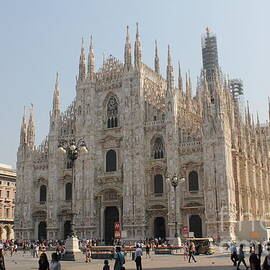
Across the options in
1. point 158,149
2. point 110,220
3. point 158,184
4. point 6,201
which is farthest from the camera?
point 6,201

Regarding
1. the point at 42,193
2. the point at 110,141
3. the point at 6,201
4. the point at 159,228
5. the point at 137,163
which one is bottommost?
the point at 159,228

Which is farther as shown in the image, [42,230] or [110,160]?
[42,230]

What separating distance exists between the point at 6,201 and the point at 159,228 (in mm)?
33818

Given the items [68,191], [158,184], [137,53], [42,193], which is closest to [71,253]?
[158,184]

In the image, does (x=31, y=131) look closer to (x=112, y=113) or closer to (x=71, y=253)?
(x=112, y=113)

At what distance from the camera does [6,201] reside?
70.5 meters

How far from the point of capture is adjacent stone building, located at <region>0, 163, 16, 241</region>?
226ft

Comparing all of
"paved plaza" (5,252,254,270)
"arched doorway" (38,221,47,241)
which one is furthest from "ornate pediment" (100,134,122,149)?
"paved plaza" (5,252,254,270)

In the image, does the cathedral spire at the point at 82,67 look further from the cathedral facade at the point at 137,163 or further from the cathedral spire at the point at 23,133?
the cathedral spire at the point at 23,133

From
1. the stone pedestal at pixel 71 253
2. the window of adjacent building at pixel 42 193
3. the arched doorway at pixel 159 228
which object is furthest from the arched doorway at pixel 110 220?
the stone pedestal at pixel 71 253

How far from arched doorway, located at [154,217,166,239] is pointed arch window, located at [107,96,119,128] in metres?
12.3

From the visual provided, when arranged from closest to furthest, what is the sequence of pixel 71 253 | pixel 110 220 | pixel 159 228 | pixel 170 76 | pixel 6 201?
pixel 71 253, pixel 159 228, pixel 170 76, pixel 110 220, pixel 6 201

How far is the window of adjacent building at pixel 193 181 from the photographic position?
147ft

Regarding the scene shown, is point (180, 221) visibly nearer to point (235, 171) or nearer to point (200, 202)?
point (200, 202)
